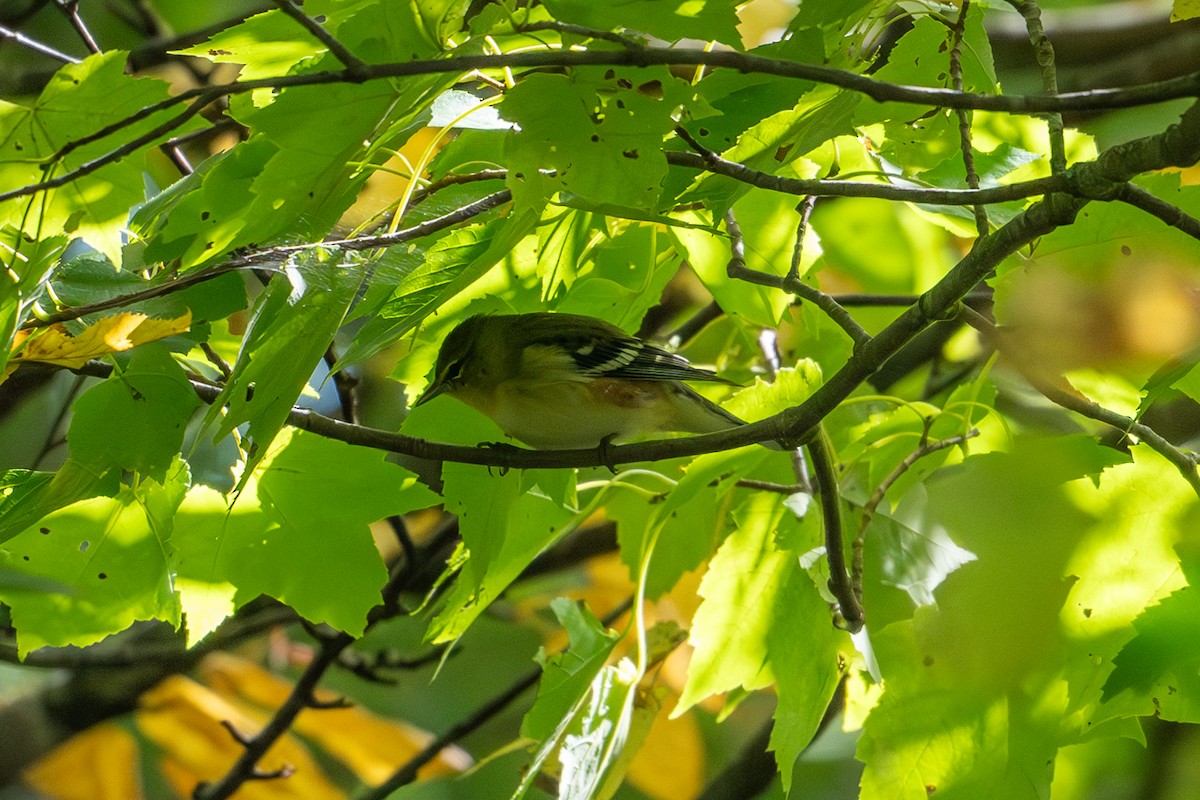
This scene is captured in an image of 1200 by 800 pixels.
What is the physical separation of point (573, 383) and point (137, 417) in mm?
1179

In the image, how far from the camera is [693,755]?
3.99 m

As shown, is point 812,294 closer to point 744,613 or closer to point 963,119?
point 963,119

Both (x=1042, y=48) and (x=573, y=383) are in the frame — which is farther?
(x=573, y=383)

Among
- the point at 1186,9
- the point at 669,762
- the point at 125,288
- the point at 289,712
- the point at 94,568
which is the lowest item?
the point at 669,762

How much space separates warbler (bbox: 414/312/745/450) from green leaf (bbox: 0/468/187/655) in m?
0.73

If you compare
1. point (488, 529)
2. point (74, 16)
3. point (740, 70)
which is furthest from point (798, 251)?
point (74, 16)

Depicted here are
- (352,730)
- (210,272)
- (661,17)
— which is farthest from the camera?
(352,730)

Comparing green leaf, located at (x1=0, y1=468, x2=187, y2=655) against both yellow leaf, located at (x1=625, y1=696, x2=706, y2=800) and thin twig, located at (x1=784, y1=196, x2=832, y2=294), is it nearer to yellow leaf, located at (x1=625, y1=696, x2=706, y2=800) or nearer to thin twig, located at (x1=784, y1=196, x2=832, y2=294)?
thin twig, located at (x1=784, y1=196, x2=832, y2=294)

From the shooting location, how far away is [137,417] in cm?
154

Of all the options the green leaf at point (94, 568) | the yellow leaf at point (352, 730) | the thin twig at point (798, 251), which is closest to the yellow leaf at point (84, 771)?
the yellow leaf at point (352, 730)

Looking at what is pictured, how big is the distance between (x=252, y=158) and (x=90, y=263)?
1.04 ft

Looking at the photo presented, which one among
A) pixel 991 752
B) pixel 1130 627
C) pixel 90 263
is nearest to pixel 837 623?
pixel 991 752

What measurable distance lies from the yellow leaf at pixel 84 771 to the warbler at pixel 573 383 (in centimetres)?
225

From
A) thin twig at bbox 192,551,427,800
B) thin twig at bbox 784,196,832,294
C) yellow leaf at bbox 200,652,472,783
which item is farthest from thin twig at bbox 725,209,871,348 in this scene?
yellow leaf at bbox 200,652,472,783
